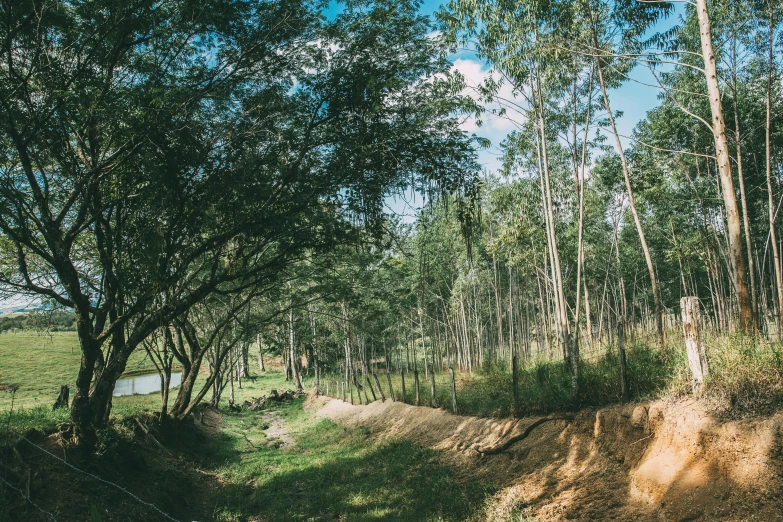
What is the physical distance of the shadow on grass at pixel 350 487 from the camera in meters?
7.04

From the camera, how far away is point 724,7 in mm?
11656

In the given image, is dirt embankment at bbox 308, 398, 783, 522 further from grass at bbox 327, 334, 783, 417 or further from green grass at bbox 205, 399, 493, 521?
green grass at bbox 205, 399, 493, 521

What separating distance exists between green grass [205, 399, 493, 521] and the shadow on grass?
0.04 feet

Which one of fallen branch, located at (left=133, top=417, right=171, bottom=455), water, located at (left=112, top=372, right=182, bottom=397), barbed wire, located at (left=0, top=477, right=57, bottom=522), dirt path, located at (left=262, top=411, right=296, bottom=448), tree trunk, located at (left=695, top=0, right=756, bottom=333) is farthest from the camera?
water, located at (left=112, top=372, right=182, bottom=397)

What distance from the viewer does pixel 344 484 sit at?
29.8 ft

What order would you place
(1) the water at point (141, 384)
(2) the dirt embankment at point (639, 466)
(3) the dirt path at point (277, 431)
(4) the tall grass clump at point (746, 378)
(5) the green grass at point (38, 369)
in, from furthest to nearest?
1. (1) the water at point (141, 384)
2. (5) the green grass at point (38, 369)
3. (3) the dirt path at point (277, 431)
4. (4) the tall grass clump at point (746, 378)
5. (2) the dirt embankment at point (639, 466)

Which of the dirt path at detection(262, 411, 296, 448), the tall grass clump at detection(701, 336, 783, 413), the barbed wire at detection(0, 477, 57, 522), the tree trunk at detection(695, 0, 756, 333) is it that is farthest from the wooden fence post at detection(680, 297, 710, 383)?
the dirt path at detection(262, 411, 296, 448)

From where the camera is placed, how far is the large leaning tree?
5734mm

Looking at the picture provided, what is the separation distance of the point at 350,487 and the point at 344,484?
406 mm

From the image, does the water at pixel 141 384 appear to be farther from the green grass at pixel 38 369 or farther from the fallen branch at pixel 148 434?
the fallen branch at pixel 148 434

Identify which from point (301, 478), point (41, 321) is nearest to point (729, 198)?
point (301, 478)

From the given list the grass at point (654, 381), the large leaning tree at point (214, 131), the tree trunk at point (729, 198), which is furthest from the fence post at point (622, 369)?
the large leaning tree at point (214, 131)

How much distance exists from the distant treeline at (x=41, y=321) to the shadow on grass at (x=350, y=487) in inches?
194

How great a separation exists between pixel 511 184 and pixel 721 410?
44.5 ft
